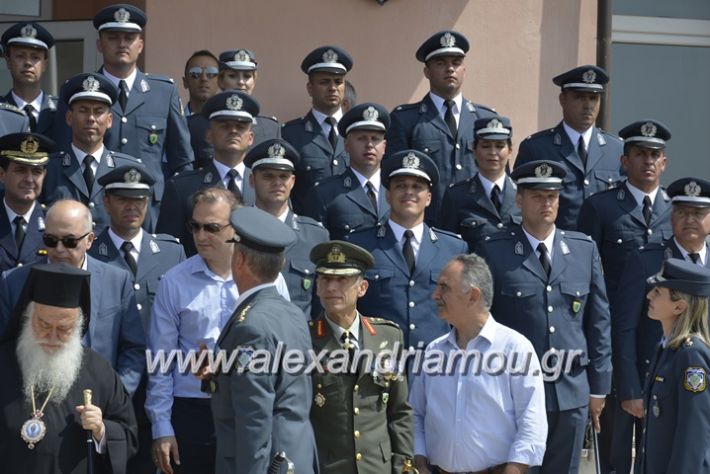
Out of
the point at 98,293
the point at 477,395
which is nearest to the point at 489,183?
the point at 477,395

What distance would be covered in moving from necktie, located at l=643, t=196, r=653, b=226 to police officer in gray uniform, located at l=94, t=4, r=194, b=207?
2998 millimetres

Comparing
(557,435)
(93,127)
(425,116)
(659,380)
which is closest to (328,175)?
(425,116)

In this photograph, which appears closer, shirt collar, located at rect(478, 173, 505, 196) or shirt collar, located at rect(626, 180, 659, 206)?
shirt collar, located at rect(478, 173, 505, 196)

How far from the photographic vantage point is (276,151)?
25.6 ft

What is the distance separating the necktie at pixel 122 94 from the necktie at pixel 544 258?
2.84 metres

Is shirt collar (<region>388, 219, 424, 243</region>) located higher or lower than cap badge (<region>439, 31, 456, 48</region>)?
lower

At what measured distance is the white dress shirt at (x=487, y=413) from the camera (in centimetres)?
646

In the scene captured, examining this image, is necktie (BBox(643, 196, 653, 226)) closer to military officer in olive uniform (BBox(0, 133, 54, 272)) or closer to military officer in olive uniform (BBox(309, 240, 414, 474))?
military officer in olive uniform (BBox(309, 240, 414, 474))

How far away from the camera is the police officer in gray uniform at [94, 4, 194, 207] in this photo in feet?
28.2

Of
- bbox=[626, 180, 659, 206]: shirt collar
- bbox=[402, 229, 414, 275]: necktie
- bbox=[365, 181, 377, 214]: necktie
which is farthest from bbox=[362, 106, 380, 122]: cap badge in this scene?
bbox=[626, 180, 659, 206]: shirt collar

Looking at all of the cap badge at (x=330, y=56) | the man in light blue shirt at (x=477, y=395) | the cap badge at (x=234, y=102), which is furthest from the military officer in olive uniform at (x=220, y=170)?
the man in light blue shirt at (x=477, y=395)

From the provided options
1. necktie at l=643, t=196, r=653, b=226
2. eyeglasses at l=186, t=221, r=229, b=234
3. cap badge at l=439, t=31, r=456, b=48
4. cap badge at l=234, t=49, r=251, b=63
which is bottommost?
eyeglasses at l=186, t=221, r=229, b=234

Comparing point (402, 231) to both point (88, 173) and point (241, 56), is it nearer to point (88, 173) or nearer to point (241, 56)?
point (88, 173)

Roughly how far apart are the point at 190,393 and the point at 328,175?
8.52 ft
